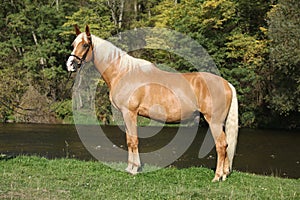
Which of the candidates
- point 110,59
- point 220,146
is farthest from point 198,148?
point 110,59

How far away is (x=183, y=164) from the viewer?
45.7 ft

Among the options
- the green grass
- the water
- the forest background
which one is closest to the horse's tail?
the green grass

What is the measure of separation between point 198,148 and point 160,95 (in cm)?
1123

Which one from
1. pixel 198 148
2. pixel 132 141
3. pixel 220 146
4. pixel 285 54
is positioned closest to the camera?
pixel 220 146

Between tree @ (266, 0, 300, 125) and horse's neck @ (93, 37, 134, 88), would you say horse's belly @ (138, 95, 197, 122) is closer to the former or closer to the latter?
horse's neck @ (93, 37, 134, 88)

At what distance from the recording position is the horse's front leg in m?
8.09

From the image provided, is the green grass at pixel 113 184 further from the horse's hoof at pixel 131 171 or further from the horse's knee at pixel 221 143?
the horse's knee at pixel 221 143

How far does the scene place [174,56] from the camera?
30797 millimetres

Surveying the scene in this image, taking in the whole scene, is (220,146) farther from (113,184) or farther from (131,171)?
(113,184)

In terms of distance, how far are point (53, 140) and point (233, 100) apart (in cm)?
1355

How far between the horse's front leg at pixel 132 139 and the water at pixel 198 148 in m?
5.06

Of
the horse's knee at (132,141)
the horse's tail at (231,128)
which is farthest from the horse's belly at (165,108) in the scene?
the horse's tail at (231,128)

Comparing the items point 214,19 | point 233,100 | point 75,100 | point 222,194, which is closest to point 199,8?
point 214,19

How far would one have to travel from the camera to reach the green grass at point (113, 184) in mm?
6250
